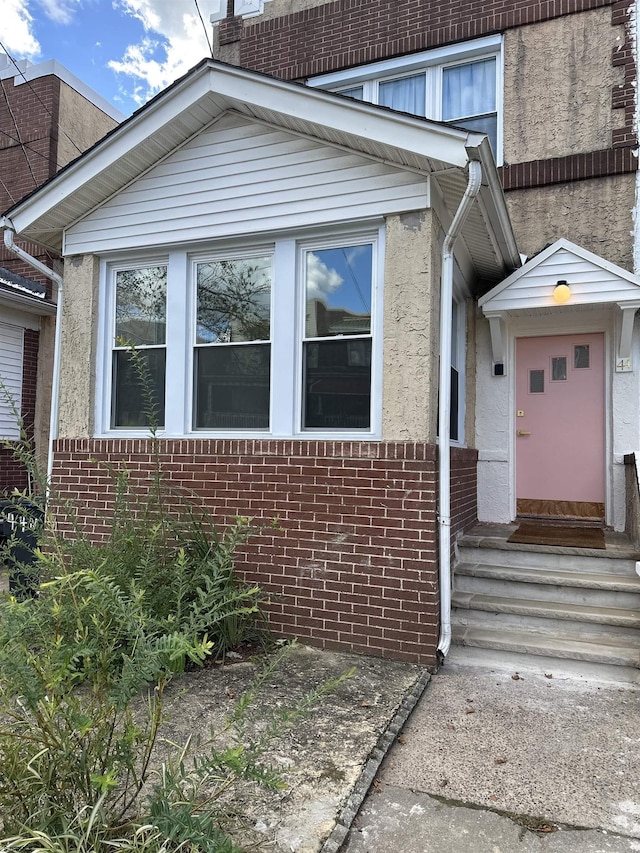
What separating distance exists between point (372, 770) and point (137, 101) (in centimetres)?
1243

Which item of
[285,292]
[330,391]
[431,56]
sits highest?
[431,56]

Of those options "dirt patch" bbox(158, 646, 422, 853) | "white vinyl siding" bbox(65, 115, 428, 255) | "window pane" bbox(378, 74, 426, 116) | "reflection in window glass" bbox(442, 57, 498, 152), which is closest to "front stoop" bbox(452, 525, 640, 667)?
"dirt patch" bbox(158, 646, 422, 853)

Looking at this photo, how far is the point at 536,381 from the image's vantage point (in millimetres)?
6336

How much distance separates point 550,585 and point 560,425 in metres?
2.12

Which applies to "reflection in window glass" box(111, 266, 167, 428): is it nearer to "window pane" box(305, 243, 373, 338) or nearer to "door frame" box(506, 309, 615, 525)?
"window pane" box(305, 243, 373, 338)

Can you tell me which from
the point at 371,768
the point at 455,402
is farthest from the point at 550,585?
the point at 371,768

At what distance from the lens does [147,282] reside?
541 cm

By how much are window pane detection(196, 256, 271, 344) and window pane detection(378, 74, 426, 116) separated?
3466 mm

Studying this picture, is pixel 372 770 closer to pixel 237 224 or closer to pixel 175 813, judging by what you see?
pixel 175 813

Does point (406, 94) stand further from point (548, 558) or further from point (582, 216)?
point (548, 558)

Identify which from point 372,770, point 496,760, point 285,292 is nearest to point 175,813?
point 372,770

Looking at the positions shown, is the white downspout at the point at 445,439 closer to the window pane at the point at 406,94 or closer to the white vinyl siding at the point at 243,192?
the white vinyl siding at the point at 243,192

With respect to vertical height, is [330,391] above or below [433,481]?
above

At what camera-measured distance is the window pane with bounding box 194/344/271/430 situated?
4.91m
